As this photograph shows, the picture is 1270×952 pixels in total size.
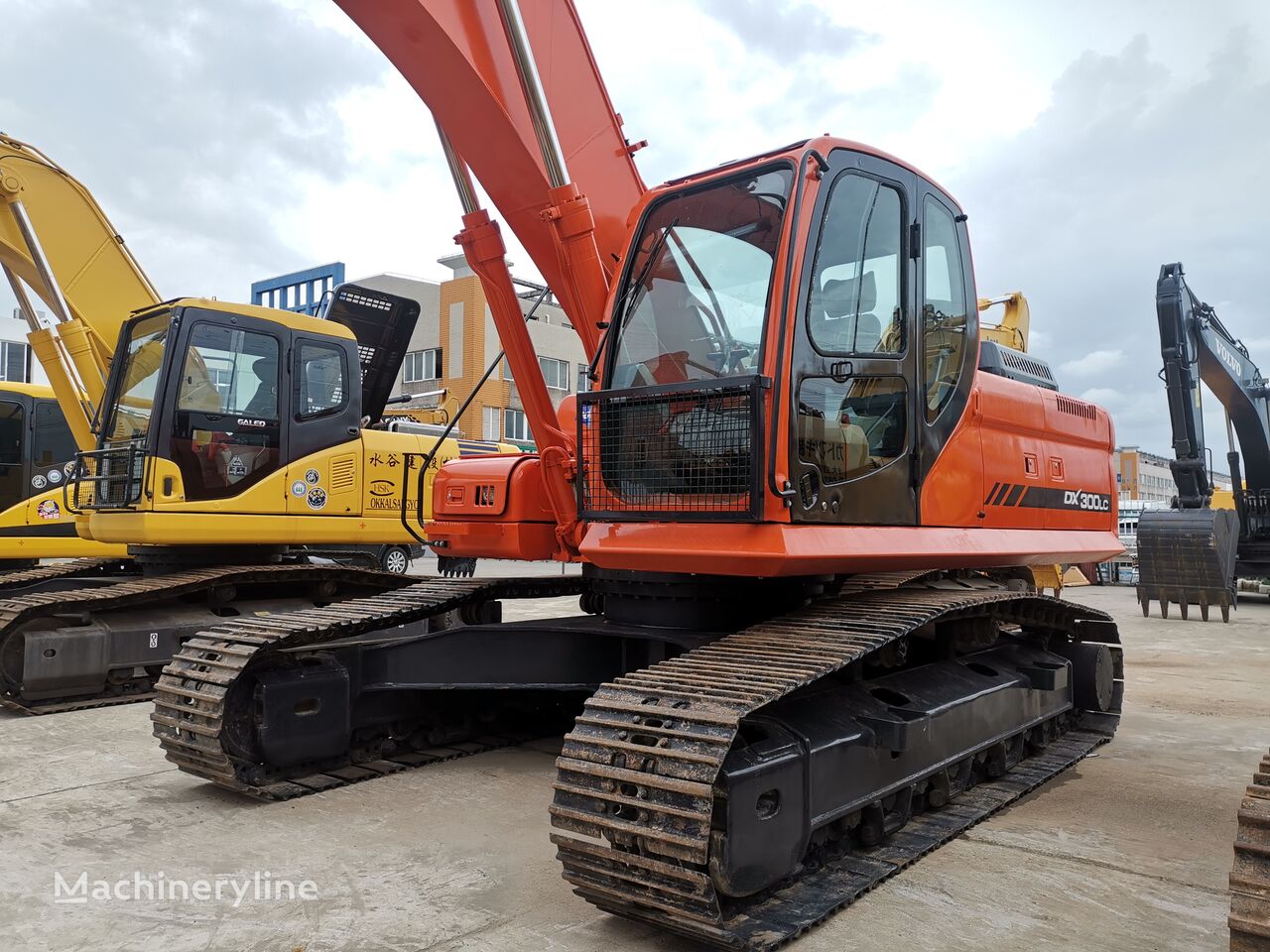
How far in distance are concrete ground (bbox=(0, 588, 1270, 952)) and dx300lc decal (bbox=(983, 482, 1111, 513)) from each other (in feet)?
4.72

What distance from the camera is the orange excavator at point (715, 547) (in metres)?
3.34

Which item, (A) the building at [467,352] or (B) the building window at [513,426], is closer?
(A) the building at [467,352]

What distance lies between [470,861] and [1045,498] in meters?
3.69

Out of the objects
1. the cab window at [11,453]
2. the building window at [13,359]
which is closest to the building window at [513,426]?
the building window at [13,359]

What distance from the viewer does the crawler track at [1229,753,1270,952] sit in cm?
233

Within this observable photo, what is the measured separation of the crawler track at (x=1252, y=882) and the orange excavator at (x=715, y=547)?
1.23 m

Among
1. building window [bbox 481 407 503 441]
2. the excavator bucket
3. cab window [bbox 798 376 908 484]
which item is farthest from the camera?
building window [bbox 481 407 503 441]

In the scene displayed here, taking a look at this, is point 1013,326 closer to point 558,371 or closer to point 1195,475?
point 1195,475

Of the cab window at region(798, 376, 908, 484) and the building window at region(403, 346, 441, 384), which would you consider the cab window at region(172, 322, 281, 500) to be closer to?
the cab window at region(798, 376, 908, 484)

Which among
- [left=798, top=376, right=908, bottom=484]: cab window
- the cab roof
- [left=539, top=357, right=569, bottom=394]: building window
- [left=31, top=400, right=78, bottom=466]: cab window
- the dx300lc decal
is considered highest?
[left=539, top=357, right=569, bottom=394]: building window

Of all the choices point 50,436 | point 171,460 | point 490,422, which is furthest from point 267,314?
point 490,422

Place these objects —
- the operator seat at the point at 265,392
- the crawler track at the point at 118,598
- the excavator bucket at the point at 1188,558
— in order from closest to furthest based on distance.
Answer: the crawler track at the point at 118,598 → the operator seat at the point at 265,392 → the excavator bucket at the point at 1188,558

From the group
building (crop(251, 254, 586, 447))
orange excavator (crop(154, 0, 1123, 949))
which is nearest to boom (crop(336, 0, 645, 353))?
orange excavator (crop(154, 0, 1123, 949))

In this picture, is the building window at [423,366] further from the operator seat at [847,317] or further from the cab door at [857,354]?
the operator seat at [847,317]
